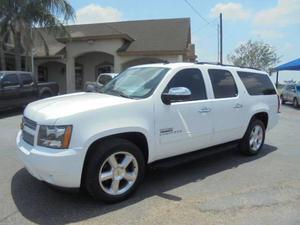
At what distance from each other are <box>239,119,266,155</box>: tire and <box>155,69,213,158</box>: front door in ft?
4.65

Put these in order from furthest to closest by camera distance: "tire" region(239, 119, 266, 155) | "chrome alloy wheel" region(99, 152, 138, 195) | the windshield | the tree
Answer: the tree < "tire" region(239, 119, 266, 155) < the windshield < "chrome alloy wheel" region(99, 152, 138, 195)

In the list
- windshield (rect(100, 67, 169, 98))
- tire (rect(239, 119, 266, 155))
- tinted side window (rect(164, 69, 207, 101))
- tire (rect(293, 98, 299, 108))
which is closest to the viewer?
windshield (rect(100, 67, 169, 98))

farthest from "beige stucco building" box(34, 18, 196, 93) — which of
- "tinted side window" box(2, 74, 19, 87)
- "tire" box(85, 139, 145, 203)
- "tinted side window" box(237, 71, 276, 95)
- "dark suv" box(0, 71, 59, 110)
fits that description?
"tire" box(85, 139, 145, 203)

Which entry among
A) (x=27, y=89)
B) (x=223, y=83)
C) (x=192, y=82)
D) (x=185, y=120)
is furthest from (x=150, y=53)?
(x=185, y=120)

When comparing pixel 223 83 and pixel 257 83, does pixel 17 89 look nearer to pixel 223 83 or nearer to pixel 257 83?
pixel 257 83

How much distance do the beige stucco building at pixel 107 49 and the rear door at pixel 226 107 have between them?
17035 mm

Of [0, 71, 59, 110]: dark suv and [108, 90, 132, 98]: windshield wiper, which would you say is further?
[0, 71, 59, 110]: dark suv

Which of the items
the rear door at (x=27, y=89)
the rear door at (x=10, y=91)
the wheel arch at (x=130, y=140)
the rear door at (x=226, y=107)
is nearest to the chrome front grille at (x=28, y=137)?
the wheel arch at (x=130, y=140)

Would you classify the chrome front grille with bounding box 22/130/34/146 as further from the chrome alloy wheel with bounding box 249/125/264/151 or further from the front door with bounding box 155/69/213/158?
the chrome alloy wheel with bounding box 249/125/264/151

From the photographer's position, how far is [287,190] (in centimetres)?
548

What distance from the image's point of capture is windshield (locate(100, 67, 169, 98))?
5.43m

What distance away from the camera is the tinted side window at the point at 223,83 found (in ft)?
21.2

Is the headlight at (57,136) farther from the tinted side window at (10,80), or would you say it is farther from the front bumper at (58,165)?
the tinted side window at (10,80)

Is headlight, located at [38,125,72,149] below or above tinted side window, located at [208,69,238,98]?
below
